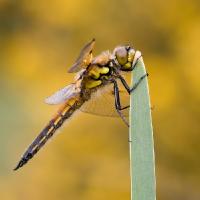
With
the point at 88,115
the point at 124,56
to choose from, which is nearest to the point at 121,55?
the point at 124,56

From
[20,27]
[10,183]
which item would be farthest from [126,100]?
[20,27]

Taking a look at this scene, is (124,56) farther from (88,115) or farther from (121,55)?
(88,115)

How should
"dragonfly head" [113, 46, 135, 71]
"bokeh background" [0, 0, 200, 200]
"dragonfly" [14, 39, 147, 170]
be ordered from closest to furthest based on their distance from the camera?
"dragonfly head" [113, 46, 135, 71]
"dragonfly" [14, 39, 147, 170]
"bokeh background" [0, 0, 200, 200]

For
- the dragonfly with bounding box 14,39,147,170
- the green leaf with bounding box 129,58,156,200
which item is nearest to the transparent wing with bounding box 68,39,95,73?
the dragonfly with bounding box 14,39,147,170

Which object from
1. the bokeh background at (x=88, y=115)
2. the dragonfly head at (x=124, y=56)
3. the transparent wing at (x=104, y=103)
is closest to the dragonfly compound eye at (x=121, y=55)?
the dragonfly head at (x=124, y=56)

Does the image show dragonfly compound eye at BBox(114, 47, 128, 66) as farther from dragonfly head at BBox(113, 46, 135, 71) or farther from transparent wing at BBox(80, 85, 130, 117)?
transparent wing at BBox(80, 85, 130, 117)
